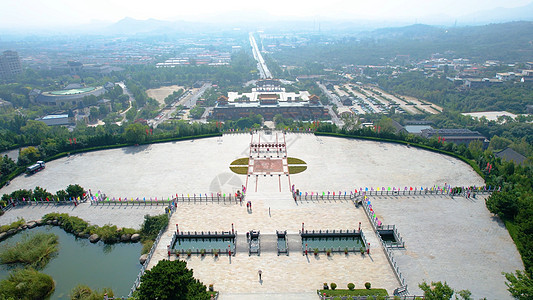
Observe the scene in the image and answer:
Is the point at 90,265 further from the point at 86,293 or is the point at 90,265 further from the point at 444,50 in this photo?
the point at 444,50

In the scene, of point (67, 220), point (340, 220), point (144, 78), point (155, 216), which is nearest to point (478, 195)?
point (340, 220)

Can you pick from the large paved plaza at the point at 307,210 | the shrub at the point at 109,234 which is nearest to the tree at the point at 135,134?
the large paved plaza at the point at 307,210

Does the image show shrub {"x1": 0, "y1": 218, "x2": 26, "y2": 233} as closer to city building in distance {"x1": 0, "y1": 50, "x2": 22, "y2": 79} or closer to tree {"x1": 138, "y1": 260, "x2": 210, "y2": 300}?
tree {"x1": 138, "y1": 260, "x2": 210, "y2": 300}

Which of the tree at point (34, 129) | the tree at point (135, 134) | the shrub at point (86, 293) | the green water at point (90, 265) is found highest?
the tree at point (135, 134)

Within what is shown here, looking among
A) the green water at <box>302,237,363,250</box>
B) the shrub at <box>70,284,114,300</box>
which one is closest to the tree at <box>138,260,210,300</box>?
the shrub at <box>70,284,114,300</box>

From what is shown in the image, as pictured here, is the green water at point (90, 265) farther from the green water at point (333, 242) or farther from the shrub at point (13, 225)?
the green water at point (333, 242)

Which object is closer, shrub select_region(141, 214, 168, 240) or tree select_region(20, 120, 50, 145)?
shrub select_region(141, 214, 168, 240)
